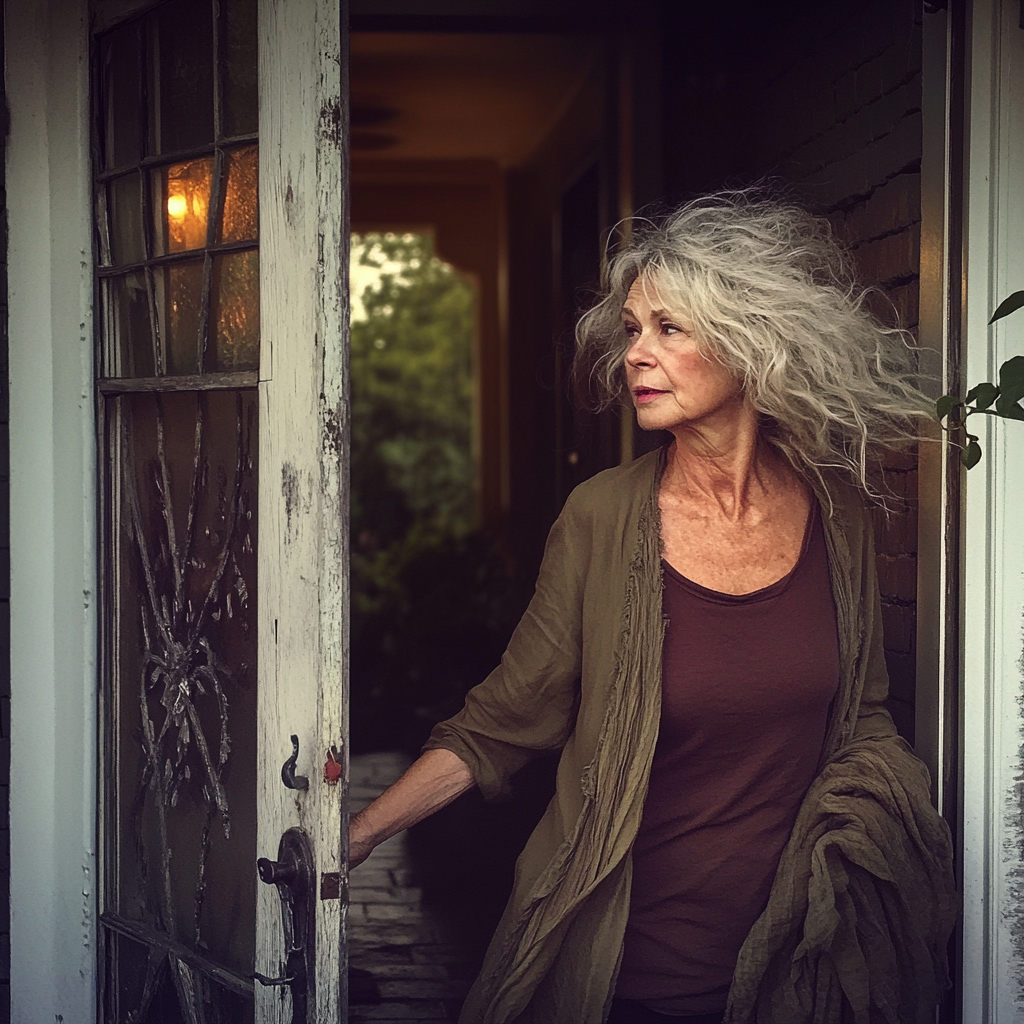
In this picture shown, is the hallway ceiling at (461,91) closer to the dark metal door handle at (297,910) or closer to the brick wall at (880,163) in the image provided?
the brick wall at (880,163)

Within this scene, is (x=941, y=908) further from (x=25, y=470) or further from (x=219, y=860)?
(x=25, y=470)

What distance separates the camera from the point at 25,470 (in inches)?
84.2

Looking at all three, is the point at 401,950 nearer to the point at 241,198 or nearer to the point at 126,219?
the point at 126,219

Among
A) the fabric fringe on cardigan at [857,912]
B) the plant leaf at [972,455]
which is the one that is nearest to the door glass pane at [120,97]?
the plant leaf at [972,455]

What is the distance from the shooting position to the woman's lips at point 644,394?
2.02m

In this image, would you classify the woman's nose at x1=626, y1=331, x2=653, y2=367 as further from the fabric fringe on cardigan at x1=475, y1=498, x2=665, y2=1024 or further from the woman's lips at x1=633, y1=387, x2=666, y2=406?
the fabric fringe on cardigan at x1=475, y1=498, x2=665, y2=1024

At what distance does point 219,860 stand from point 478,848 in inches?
106

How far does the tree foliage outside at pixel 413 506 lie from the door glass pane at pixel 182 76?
399cm

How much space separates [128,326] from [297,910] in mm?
1049

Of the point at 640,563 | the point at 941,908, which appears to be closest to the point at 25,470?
the point at 640,563

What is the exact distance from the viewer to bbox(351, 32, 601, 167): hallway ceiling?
16.2ft

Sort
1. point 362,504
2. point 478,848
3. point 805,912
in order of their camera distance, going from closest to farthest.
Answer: point 805,912
point 478,848
point 362,504

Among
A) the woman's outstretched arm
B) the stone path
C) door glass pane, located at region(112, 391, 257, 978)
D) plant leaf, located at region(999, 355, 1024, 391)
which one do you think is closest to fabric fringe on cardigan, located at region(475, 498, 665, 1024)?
the woman's outstretched arm

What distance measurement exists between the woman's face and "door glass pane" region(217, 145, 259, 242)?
667mm
